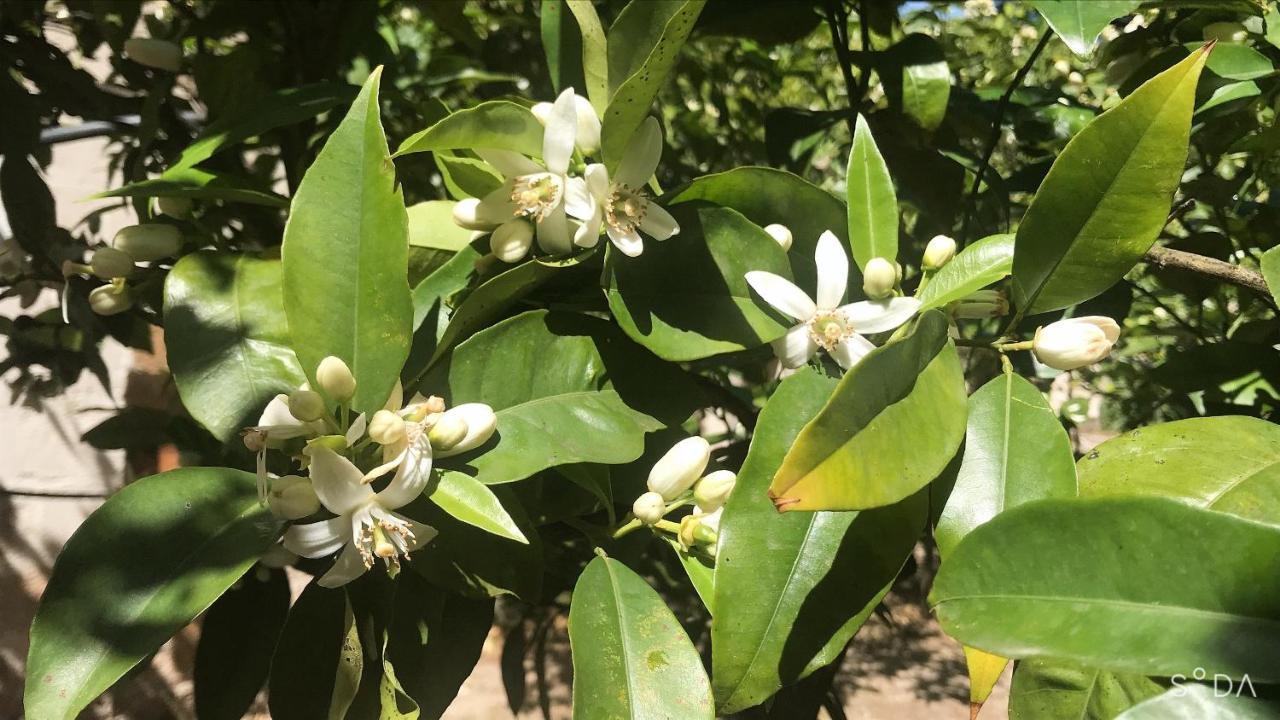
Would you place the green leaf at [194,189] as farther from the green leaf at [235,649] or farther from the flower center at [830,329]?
the flower center at [830,329]

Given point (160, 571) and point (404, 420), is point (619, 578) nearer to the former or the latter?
point (404, 420)

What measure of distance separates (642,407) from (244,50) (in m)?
0.72

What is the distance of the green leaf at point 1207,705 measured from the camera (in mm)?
424

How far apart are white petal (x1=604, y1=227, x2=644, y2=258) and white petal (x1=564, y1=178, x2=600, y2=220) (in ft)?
0.07

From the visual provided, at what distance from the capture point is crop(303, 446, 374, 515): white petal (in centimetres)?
50

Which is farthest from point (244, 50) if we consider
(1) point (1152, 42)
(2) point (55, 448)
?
(2) point (55, 448)

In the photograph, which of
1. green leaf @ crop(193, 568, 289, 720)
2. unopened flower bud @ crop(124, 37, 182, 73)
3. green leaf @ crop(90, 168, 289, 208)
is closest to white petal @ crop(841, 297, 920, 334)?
green leaf @ crop(90, 168, 289, 208)

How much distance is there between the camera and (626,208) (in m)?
0.59

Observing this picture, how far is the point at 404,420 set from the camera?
0.55 metres

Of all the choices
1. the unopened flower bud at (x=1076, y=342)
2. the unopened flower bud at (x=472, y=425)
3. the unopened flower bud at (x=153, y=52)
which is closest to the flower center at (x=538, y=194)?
the unopened flower bud at (x=472, y=425)

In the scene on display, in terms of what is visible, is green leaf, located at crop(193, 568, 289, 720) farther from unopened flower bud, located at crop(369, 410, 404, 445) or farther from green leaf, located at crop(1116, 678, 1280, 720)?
green leaf, located at crop(1116, 678, 1280, 720)

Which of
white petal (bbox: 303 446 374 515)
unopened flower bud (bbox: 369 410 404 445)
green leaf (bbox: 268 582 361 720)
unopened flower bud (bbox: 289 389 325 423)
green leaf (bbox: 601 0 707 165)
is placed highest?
green leaf (bbox: 601 0 707 165)

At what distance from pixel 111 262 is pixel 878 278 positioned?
735mm

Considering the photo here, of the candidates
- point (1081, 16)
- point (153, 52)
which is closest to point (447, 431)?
point (1081, 16)
